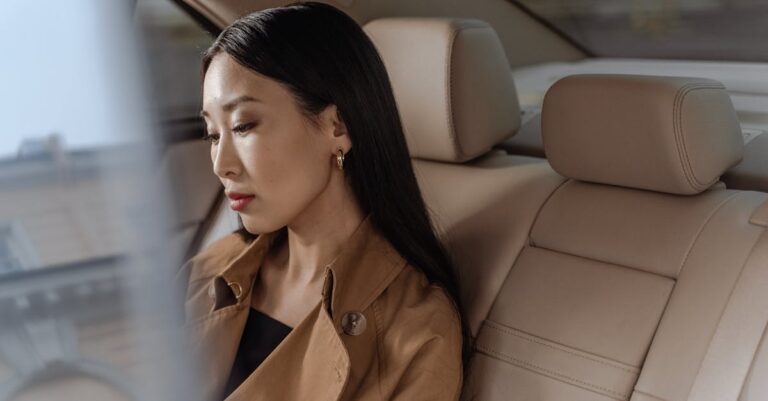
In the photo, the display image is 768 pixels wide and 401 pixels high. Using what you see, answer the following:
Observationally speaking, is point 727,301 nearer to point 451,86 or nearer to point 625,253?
point 625,253

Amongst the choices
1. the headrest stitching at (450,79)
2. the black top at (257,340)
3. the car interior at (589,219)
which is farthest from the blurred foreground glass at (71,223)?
the headrest stitching at (450,79)

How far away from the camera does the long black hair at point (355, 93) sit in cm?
123

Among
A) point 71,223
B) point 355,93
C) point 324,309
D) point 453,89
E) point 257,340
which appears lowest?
point 257,340

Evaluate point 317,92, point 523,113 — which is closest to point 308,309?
point 317,92

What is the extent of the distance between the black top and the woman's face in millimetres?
214

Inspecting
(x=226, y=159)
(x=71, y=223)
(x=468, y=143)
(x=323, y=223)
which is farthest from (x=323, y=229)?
(x=71, y=223)

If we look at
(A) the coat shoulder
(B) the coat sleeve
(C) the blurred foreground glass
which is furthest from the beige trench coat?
(C) the blurred foreground glass

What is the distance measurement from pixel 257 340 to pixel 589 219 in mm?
576

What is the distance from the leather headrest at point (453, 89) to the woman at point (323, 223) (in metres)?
0.24

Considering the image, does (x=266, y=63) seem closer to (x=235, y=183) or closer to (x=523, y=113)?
(x=235, y=183)

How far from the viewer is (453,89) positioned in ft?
5.07

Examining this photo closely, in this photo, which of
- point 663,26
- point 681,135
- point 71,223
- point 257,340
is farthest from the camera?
point 663,26

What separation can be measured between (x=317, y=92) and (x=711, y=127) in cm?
60

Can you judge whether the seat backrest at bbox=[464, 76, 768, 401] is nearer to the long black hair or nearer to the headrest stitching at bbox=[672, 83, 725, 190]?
the headrest stitching at bbox=[672, 83, 725, 190]
